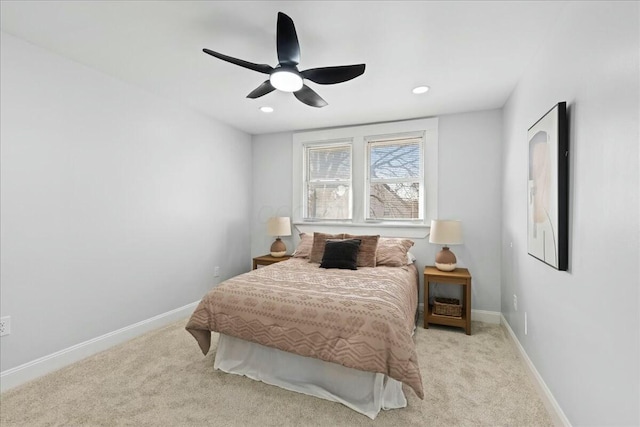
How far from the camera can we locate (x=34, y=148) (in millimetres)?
2197

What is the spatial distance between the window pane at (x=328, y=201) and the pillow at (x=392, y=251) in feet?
2.66

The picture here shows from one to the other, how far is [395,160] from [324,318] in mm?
2631

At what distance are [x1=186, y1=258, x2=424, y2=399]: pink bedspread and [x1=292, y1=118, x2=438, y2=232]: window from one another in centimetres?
148

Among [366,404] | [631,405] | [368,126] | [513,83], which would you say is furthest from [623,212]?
[368,126]

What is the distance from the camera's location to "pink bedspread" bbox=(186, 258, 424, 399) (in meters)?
1.74

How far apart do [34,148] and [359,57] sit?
2.52 m

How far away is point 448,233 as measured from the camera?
3232 mm

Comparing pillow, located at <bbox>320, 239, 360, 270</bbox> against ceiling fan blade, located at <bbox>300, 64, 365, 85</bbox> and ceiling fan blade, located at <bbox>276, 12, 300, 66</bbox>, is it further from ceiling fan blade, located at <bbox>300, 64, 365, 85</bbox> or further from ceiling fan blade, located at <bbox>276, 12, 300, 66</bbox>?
ceiling fan blade, located at <bbox>276, 12, 300, 66</bbox>

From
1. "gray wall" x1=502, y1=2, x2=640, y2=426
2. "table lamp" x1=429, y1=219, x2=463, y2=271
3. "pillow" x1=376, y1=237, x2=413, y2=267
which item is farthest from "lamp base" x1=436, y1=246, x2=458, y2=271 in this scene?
"gray wall" x1=502, y1=2, x2=640, y2=426

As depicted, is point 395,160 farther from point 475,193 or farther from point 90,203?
point 90,203

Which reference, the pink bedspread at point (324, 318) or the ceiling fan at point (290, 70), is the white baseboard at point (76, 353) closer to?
the pink bedspread at point (324, 318)

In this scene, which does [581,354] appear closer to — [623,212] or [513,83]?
[623,212]

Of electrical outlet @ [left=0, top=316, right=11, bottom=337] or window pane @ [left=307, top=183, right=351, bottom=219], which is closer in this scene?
electrical outlet @ [left=0, top=316, right=11, bottom=337]

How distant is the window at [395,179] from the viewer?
383cm
